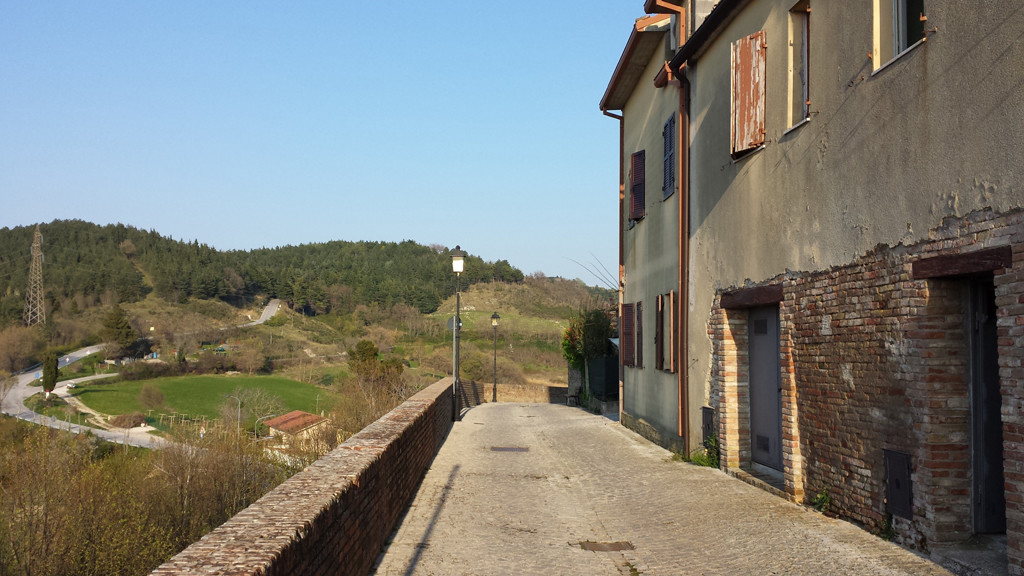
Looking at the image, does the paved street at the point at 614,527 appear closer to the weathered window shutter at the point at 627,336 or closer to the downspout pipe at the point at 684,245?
the downspout pipe at the point at 684,245

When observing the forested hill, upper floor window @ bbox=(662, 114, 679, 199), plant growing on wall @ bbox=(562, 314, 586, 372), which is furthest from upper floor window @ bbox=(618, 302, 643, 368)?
the forested hill

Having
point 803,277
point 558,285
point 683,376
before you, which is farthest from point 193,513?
point 558,285

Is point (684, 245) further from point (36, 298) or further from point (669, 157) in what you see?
point (36, 298)

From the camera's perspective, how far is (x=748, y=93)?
355 inches

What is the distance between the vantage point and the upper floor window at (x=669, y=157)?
12.9 m

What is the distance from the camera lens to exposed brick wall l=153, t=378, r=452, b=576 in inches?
126

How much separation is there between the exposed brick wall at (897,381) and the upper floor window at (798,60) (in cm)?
167

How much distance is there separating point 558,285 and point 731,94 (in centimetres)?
9374

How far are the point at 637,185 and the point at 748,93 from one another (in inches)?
274

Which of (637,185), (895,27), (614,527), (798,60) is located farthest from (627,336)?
(895,27)

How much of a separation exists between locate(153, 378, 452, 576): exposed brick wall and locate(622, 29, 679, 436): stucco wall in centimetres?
626

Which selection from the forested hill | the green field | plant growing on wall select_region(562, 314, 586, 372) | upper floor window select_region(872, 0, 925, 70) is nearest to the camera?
upper floor window select_region(872, 0, 925, 70)

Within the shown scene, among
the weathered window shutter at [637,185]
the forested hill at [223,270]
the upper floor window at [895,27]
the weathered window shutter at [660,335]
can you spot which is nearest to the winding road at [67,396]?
the forested hill at [223,270]

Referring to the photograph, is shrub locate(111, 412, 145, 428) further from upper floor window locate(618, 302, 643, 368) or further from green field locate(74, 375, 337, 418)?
upper floor window locate(618, 302, 643, 368)
